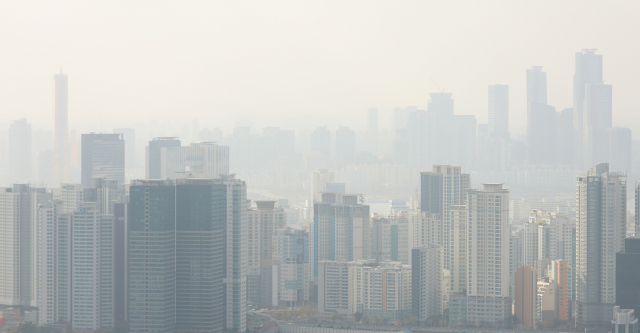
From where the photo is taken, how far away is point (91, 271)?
13.1 m

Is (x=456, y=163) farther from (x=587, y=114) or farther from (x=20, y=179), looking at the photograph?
(x=20, y=179)

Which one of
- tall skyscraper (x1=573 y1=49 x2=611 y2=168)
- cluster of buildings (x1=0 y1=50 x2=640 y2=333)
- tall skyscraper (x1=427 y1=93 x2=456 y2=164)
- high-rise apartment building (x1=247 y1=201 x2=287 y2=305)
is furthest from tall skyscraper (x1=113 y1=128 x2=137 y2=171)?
tall skyscraper (x1=573 y1=49 x2=611 y2=168)

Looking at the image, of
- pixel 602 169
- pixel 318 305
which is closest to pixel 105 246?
pixel 318 305

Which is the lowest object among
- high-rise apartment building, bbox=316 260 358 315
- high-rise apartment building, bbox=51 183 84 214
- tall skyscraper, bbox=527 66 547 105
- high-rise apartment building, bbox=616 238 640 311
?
high-rise apartment building, bbox=316 260 358 315

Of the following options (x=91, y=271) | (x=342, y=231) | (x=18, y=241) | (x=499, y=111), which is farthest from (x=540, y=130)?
(x=91, y=271)

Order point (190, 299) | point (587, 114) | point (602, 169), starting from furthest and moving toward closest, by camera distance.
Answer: point (587, 114) → point (602, 169) → point (190, 299)

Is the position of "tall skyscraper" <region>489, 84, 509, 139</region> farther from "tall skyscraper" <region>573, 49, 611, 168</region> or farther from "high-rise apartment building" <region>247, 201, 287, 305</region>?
"high-rise apartment building" <region>247, 201, 287, 305</region>

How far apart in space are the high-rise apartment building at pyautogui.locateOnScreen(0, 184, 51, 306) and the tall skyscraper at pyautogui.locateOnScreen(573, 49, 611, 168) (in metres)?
11.3

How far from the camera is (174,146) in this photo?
19.3m

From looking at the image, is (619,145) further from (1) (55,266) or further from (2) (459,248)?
(1) (55,266)

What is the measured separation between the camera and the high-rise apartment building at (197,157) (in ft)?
60.3

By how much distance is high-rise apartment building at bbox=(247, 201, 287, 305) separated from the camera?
637 inches

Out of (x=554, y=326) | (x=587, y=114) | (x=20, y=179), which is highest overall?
(x=587, y=114)

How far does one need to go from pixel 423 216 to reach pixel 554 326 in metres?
3.86
